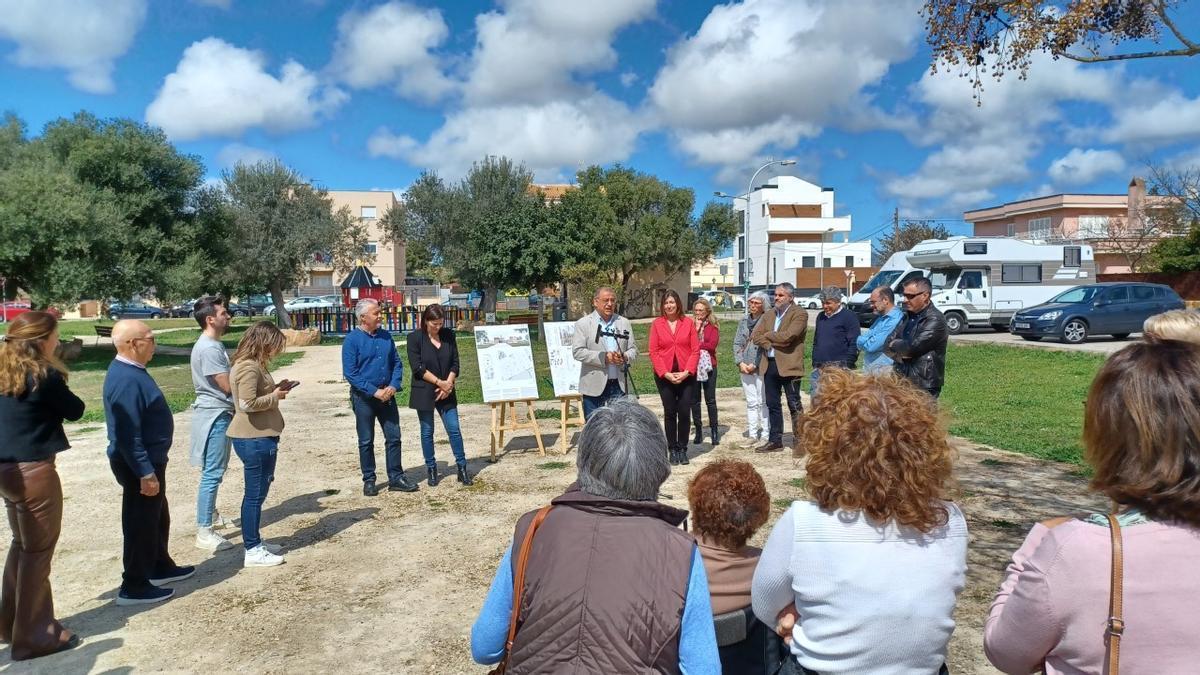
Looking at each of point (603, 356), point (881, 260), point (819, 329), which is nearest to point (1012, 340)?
point (819, 329)

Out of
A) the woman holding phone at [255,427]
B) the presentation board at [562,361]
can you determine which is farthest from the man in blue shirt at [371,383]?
the presentation board at [562,361]

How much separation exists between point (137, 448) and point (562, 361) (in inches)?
196

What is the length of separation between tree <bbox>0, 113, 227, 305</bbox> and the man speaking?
49.9 feet

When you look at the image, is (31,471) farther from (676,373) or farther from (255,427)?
(676,373)

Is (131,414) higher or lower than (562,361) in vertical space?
higher

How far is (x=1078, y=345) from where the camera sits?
1778 centimetres

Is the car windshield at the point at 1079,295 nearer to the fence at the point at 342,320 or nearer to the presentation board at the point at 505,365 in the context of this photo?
the presentation board at the point at 505,365

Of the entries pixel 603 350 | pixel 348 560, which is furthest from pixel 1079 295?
pixel 348 560

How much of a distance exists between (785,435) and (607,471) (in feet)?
23.4

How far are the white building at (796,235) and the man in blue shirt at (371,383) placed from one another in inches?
2153

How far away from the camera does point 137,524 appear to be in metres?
4.20

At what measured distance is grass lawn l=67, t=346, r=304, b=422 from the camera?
12.0 metres

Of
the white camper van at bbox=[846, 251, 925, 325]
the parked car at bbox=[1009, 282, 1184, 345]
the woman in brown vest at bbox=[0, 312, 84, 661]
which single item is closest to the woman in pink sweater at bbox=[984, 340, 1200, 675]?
the woman in brown vest at bbox=[0, 312, 84, 661]

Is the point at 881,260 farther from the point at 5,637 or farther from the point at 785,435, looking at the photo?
the point at 5,637
